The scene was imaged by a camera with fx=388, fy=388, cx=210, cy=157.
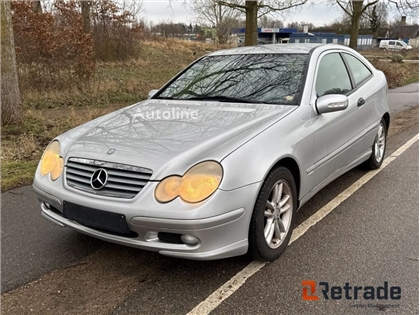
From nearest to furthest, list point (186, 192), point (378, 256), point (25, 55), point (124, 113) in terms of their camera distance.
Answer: point (186, 192) < point (378, 256) < point (124, 113) < point (25, 55)

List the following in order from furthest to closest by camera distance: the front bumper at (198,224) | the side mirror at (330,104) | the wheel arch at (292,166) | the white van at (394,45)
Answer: the white van at (394,45), the side mirror at (330,104), the wheel arch at (292,166), the front bumper at (198,224)

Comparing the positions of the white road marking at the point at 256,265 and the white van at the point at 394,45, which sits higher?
the white van at the point at 394,45

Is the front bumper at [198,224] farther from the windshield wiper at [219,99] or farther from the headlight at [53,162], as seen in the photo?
the windshield wiper at [219,99]

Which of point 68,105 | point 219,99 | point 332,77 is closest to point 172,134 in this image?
point 219,99

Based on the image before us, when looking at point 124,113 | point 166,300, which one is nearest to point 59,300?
point 166,300

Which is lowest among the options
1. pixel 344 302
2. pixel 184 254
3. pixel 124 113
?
pixel 344 302

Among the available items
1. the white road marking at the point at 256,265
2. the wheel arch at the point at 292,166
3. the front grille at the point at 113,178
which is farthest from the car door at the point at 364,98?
the front grille at the point at 113,178

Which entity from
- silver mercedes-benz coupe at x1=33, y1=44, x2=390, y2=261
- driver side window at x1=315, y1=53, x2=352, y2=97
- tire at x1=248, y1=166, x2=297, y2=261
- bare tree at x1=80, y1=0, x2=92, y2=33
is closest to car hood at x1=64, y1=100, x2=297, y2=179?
silver mercedes-benz coupe at x1=33, y1=44, x2=390, y2=261

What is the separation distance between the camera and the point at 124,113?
364 centimetres

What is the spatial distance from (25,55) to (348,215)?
31.3 feet

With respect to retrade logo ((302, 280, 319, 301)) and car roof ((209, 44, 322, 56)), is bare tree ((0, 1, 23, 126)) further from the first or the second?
retrade logo ((302, 280, 319, 301))

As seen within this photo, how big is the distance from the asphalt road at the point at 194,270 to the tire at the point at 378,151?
106 centimetres

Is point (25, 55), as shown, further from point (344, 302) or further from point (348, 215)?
point (344, 302)

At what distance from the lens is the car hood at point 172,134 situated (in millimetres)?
2537
